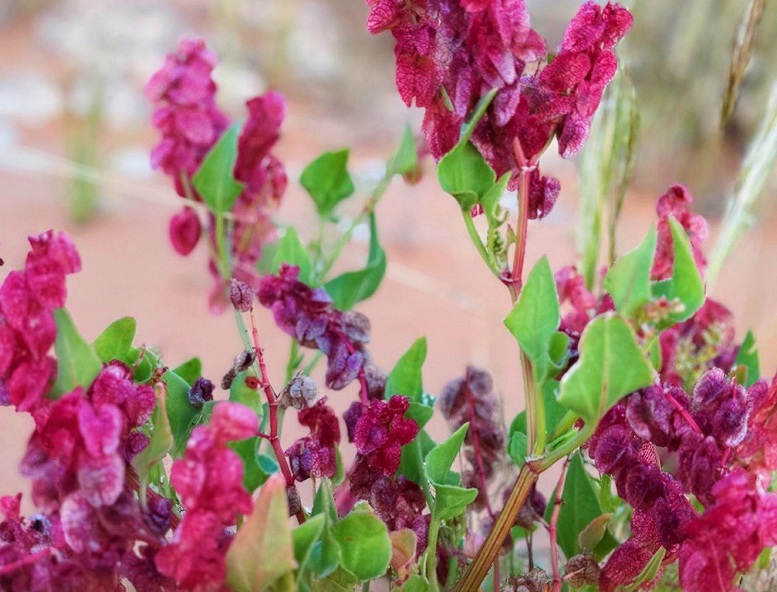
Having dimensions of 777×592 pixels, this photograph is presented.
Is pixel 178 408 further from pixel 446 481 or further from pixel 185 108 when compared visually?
pixel 185 108

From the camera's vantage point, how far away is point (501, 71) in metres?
0.30

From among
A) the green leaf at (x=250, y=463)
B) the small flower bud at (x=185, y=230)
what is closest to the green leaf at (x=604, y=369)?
the green leaf at (x=250, y=463)

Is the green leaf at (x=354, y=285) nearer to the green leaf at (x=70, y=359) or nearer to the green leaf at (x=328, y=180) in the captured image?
the green leaf at (x=328, y=180)

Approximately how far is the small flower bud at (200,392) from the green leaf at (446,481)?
0.08 meters

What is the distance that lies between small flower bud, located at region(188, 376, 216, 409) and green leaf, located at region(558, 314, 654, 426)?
0.14m

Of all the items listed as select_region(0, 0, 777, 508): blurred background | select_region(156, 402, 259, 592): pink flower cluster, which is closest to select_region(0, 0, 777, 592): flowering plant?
select_region(156, 402, 259, 592): pink flower cluster

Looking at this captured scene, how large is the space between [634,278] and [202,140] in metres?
0.32

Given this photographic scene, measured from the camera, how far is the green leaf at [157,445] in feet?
0.95

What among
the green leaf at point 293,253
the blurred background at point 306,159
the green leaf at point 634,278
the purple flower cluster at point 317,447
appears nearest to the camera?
the green leaf at point 634,278

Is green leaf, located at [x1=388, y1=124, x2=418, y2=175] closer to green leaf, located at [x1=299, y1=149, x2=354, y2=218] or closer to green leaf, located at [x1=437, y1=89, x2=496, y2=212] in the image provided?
green leaf, located at [x1=299, y1=149, x2=354, y2=218]

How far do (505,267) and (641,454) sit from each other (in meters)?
0.08

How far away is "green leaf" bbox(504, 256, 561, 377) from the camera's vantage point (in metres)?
0.30

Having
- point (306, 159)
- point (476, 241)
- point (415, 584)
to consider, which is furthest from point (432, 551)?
point (306, 159)

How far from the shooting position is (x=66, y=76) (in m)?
2.97
